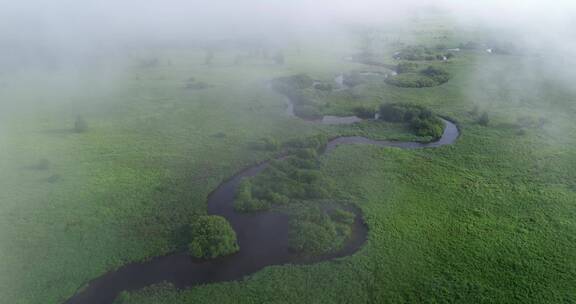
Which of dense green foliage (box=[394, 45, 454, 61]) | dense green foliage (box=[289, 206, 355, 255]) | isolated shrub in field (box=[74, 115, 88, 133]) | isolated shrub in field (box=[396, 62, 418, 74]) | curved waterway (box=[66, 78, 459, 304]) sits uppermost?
dense green foliage (box=[394, 45, 454, 61])

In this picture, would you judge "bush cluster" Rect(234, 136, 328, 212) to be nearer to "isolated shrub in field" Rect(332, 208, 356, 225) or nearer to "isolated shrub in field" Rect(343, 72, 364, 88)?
"isolated shrub in field" Rect(332, 208, 356, 225)

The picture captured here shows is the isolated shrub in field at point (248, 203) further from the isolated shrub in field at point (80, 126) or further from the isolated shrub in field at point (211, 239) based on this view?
the isolated shrub in field at point (80, 126)

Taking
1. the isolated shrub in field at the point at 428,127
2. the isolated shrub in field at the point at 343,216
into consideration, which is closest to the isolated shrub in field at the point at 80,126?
the isolated shrub in field at the point at 343,216

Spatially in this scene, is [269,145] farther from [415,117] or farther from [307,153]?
[415,117]

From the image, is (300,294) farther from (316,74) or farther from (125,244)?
(316,74)

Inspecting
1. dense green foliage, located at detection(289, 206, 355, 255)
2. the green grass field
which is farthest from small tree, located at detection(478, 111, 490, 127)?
dense green foliage, located at detection(289, 206, 355, 255)

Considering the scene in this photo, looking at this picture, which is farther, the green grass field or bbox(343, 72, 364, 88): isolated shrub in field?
bbox(343, 72, 364, 88): isolated shrub in field

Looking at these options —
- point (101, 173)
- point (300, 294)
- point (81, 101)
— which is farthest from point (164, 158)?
point (81, 101)
